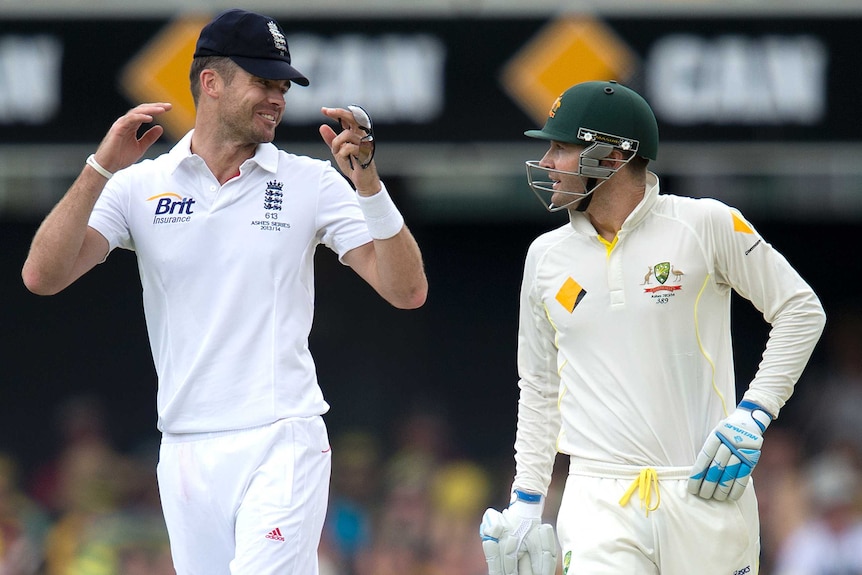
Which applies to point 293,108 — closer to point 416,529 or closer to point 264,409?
point 416,529

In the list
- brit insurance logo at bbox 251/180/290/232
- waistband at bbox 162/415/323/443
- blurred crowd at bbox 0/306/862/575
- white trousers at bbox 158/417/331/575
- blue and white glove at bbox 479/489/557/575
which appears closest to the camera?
white trousers at bbox 158/417/331/575

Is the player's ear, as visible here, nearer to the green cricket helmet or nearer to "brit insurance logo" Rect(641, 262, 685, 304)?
the green cricket helmet

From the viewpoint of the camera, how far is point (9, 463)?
41.3ft

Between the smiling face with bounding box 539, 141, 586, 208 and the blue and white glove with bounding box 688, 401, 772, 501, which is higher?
the smiling face with bounding box 539, 141, 586, 208

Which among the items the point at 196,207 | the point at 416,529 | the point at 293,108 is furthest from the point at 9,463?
the point at 196,207

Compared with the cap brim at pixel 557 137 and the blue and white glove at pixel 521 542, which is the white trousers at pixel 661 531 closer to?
the blue and white glove at pixel 521 542

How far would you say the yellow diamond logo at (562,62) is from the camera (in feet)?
28.7

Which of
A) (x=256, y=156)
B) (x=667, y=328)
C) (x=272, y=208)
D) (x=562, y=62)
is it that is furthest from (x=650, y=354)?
(x=562, y=62)

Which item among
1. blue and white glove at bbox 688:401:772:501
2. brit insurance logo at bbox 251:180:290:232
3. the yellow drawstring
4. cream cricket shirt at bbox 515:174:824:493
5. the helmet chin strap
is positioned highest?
the helmet chin strap

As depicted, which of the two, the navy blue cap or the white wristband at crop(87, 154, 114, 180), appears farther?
the navy blue cap

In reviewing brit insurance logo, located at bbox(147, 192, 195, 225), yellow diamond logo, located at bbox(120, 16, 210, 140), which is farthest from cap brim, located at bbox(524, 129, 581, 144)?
yellow diamond logo, located at bbox(120, 16, 210, 140)

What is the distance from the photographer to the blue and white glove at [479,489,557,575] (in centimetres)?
494

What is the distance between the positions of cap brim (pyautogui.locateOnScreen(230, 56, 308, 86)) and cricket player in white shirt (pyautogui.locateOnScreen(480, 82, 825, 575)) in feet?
2.70

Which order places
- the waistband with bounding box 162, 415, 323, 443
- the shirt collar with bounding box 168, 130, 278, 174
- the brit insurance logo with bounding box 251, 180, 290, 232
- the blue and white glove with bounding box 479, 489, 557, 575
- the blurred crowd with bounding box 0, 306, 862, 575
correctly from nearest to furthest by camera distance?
the waistband with bounding box 162, 415, 323, 443, the brit insurance logo with bounding box 251, 180, 290, 232, the shirt collar with bounding box 168, 130, 278, 174, the blue and white glove with bounding box 479, 489, 557, 575, the blurred crowd with bounding box 0, 306, 862, 575
